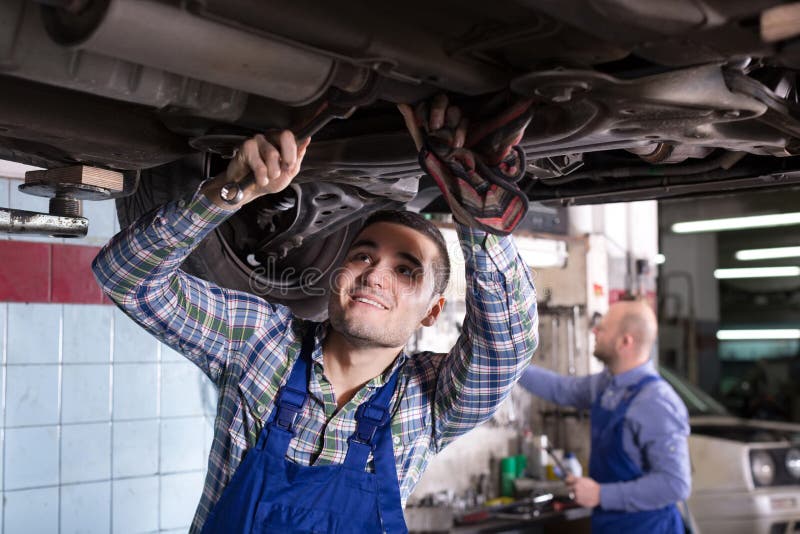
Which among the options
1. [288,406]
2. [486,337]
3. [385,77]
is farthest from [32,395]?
[385,77]

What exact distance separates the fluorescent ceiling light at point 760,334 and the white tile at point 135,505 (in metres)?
8.74

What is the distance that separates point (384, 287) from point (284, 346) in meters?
0.24

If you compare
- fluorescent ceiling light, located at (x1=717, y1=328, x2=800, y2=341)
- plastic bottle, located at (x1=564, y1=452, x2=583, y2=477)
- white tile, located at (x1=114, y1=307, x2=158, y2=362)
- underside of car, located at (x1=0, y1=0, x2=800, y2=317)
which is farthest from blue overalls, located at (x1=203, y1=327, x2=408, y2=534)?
fluorescent ceiling light, located at (x1=717, y1=328, x2=800, y2=341)

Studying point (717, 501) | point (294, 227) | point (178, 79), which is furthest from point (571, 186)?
point (717, 501)

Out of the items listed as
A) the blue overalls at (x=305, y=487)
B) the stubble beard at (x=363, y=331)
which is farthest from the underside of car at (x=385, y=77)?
the blue overalls at (x=305, y=487)

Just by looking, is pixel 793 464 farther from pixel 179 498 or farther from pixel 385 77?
pixel 385 77

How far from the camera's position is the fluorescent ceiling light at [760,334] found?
960 centimetres

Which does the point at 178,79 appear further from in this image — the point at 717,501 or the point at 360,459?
the point at 717,501

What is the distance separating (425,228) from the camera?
1.70m

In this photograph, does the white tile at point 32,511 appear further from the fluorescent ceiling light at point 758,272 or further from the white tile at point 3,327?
the fluorescent ceiling light at point 758,272

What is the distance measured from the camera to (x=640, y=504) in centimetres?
307

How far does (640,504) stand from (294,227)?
2.01 meters

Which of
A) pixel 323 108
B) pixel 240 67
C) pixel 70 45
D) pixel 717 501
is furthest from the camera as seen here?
pixel 717 501

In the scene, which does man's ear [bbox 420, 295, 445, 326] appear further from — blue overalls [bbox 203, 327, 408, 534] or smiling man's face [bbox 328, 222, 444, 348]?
blue overalls [bbox 203, 327, 408, 534]
